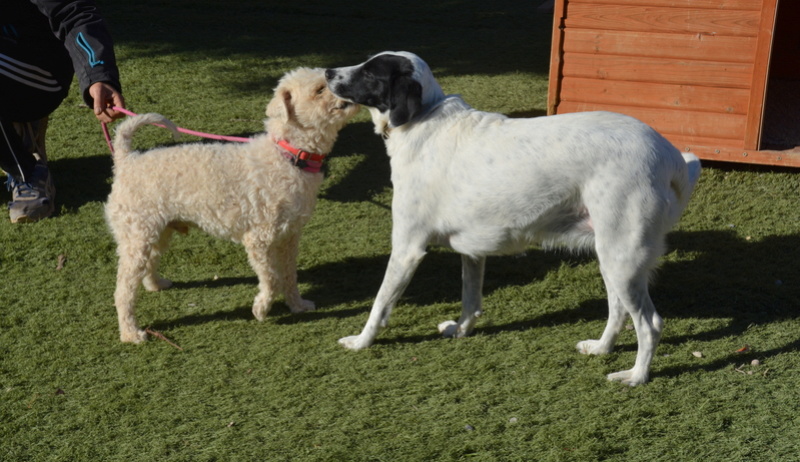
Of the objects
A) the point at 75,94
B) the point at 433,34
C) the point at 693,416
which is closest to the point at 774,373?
the point at 693,416

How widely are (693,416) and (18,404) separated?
9.17 ft

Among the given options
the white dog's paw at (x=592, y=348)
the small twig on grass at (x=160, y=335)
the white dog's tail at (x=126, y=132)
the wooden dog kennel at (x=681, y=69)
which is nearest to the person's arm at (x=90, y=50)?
the white dog's tail at (x=126, y=132)

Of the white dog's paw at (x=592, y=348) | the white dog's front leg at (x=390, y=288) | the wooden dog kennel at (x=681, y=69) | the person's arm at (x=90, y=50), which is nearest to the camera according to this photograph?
the white dog's front leg at (x=390, y=288)

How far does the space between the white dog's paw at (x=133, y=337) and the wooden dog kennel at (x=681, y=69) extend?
12.7 feet

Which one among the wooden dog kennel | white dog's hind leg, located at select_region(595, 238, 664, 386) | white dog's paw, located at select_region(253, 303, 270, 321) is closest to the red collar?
white dog's paw, located at select_region(253, 303, 270, 321)

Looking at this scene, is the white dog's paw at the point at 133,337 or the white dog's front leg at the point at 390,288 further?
the white dog's paw at the point at 133,337

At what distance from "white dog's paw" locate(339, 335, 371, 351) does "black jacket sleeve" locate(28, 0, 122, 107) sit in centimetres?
190

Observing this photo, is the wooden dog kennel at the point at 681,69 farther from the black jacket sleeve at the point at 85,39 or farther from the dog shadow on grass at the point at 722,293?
the black jacket sleeve at the point at 85,39

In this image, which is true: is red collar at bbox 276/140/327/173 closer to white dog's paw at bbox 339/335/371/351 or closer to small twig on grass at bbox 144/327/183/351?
white dog's paw at bbox 339/335/371/351

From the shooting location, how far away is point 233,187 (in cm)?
392

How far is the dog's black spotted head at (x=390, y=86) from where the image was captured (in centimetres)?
354

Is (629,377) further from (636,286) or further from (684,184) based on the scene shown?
(684,184)

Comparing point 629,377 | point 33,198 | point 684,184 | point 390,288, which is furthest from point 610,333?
point 33,198

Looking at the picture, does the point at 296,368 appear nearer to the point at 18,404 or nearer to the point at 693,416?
the point at 18,404
